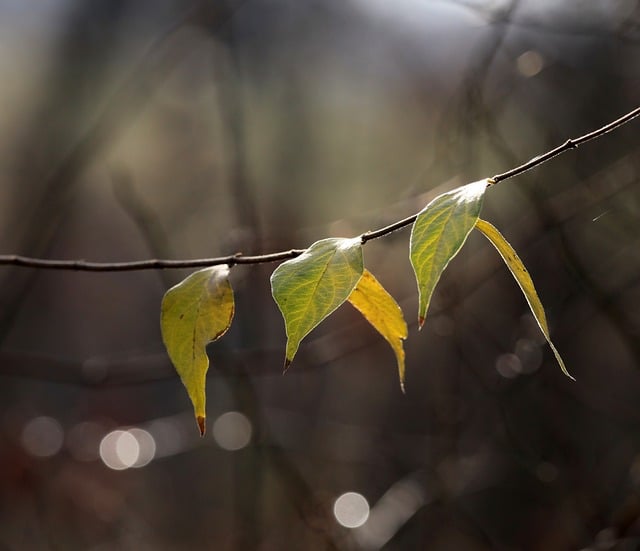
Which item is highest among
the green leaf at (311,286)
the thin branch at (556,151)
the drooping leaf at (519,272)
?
the thin branch at (556,151)

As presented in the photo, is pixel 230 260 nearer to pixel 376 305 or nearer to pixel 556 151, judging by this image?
pixel 376 305

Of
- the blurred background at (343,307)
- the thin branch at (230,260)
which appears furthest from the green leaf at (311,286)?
the blurred background at (343,307)

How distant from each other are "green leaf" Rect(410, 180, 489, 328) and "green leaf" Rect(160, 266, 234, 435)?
163 millimetres

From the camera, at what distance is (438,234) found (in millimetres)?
409

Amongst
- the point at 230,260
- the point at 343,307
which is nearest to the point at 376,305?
the point at 230,260

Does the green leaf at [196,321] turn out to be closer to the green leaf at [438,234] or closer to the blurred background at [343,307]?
the green leaf at [438,234]

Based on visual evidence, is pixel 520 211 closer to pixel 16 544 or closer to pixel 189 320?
pixel 189 320

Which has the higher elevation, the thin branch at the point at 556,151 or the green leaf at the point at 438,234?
the thin branch at the point at 556,151

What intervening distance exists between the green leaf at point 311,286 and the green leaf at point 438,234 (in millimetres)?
43

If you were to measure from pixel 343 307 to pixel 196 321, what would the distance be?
80.3 inches

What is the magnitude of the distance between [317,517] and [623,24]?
3.47 feet

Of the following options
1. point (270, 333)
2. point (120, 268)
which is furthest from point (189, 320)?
point (270, 333)

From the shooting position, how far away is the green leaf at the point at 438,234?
393mm

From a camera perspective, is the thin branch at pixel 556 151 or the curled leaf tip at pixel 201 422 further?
the curled leaf tip at pixel 201 422
